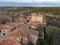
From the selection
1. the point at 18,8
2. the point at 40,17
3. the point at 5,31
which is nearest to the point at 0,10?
the point at 18,8

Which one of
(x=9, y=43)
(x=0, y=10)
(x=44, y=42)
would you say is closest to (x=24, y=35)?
(x=44, y=42)

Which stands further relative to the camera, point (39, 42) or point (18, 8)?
point (18, 8)

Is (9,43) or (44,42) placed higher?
(9,43)

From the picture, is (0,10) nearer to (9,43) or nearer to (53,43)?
(53,43)

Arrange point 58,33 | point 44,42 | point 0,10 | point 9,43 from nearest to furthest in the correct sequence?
1. point 9,43
2. point 44,42
3. point 58,33
4. point 0,10

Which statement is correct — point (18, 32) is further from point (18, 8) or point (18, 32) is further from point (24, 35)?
point (18, 8)

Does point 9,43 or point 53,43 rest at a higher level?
point 9,43

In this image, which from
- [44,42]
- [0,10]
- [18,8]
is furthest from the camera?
[18,8]

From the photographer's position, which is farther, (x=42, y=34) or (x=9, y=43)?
(x=42, y=34)

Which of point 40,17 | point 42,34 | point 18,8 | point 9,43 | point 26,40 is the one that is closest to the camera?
point 9,43
